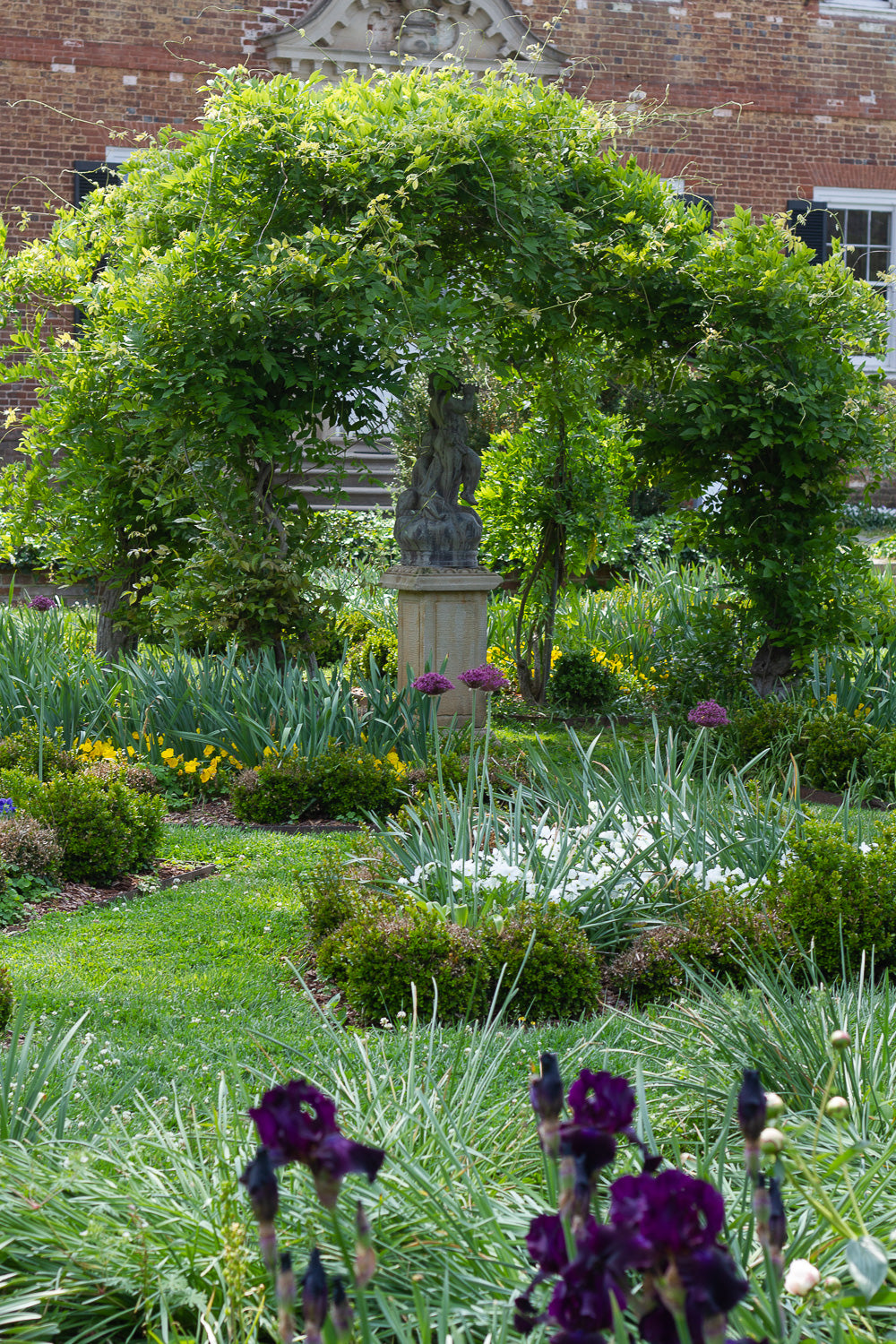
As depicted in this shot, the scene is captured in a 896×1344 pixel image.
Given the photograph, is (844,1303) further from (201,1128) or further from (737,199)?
(737,199)

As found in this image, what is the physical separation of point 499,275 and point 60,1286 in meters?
5.66

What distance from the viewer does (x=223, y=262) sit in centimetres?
598

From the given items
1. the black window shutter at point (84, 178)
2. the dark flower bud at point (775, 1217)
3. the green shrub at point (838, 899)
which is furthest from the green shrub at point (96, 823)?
the black window shutter at point (84, 178)

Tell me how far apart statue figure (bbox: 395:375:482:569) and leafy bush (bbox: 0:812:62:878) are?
3117mm

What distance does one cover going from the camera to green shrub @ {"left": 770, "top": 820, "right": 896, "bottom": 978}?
3623 mm

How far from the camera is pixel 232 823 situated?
5422 millimetres

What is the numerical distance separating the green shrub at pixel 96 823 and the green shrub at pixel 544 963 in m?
1.68

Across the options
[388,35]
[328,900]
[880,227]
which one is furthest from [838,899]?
[880,227]

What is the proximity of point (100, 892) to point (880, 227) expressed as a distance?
46.5ft

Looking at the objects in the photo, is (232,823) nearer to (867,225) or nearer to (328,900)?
(328,900)

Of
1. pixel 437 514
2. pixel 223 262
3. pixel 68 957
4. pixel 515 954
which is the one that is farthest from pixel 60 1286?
pixel 437 514

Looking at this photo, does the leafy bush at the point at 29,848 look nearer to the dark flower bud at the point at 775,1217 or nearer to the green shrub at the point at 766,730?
the green shrub at the point at 766,730

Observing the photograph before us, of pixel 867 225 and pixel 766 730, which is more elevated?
pixel 867 225

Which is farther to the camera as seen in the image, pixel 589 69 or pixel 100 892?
pixel 589 69
